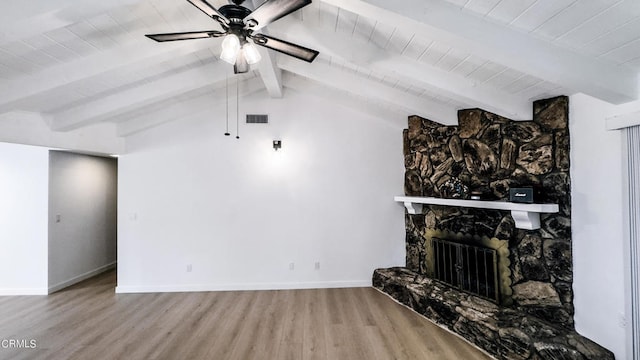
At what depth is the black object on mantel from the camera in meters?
2.91

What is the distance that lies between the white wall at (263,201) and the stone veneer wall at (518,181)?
A: 74cm

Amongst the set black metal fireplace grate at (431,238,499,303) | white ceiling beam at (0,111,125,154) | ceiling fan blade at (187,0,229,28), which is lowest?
black metal fireplace grate at (431,238,499,303)

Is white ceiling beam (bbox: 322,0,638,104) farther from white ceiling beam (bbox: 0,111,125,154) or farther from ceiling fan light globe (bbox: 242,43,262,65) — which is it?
white ceiling beam (bbox: 0,111,125,154)

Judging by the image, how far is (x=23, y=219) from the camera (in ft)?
14.4

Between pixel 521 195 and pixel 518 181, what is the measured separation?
0.31 meters

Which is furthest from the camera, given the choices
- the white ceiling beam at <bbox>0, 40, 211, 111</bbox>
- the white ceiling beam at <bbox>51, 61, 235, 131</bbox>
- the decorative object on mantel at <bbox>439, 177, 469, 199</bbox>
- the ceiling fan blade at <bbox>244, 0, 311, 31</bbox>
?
the decorative object on mantel at <bbox>439, 177, 469, 199</bbox>

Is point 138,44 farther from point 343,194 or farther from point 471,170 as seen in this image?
point 471,170

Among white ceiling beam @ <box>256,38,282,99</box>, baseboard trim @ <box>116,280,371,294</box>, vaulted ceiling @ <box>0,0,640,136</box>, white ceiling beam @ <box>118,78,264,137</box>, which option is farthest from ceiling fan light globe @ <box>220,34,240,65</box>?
baseboard trim @ <box>116,280,371,294</box>

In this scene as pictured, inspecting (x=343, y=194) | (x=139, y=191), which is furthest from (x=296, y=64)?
(x=139, y=191)

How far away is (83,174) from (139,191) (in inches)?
56.7

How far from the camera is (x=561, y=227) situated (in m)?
2.87

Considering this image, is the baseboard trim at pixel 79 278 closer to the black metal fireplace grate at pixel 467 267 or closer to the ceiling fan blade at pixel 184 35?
the ceiling fan blade at pixel 184 35

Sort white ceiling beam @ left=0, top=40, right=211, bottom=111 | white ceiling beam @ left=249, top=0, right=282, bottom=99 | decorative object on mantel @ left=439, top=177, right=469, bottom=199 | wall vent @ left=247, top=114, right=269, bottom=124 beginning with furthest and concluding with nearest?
wall vent @ left=247, top=114, right=269, bottom=124
decorative object on mantel @ left=439, top=177, right=469, bottom=199
white ceiling beam @ left=249, top=0, right=282, bottom=99
white ceiling beam @ left=0, top=40, right=211, bottom=111

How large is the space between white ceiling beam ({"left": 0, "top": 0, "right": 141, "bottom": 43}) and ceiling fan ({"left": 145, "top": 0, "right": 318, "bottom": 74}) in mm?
381
